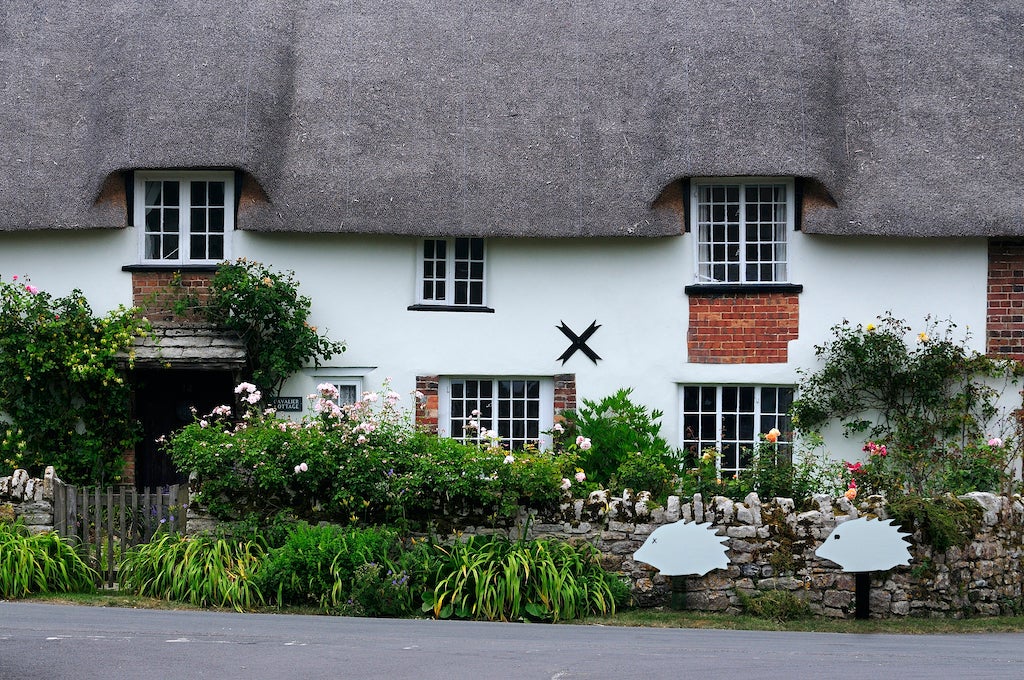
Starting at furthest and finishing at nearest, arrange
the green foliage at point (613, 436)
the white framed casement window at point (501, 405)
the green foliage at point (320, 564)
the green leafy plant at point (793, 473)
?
the white framed casement window at point (501, 405) < the green foliage at point (613, 436) < the green leafy plant at point (793, 473) < the green foliage at point (320, 564)

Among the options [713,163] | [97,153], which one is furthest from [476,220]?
[97,153]

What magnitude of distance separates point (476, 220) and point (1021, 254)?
6.50 m

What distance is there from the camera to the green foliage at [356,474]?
39.4ft

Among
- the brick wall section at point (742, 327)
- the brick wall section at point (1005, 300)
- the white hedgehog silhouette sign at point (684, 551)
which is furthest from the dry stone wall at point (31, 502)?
the brick wall section at point (1005, 300)

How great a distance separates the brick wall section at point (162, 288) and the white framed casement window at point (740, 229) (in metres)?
6.05

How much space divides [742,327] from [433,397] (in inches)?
153

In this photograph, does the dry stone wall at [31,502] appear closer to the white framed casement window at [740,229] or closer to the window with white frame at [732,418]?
the window with white frame at [732,418]

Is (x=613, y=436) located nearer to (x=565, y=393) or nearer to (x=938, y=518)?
(x=565, y=393)

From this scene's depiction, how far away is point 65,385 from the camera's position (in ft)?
48.2

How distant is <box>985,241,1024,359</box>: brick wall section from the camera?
1465 cm

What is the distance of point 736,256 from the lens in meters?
15.2

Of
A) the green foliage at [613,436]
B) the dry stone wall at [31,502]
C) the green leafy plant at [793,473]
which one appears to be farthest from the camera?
the green foliage at [613,436]

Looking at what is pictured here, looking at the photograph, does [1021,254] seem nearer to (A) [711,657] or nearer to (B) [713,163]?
(B) [713,163]

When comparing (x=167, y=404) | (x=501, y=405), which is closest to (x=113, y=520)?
(x=167, y=404)
